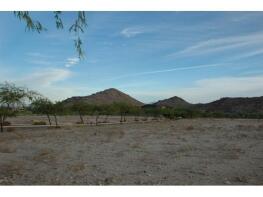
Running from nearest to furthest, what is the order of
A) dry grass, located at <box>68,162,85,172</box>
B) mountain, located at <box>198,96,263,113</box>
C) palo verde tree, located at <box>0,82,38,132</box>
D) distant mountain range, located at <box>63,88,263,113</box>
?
dry grass, located at <box>68,162,85,172</box> → palo verde tree, located at <box>0,82,38,132</box> → distant mountain range, located at <box>63,88,263,113</box> → mountain, located at <box>198,96,263,113</box>

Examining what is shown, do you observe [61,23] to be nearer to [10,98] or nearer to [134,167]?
[134,167]

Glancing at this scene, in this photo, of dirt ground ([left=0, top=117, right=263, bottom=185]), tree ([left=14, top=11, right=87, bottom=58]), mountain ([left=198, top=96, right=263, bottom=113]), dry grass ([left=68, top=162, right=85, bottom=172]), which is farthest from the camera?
mountain ([left=198, top=96, right=263, bottom=113])

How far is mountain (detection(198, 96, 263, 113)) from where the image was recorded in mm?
39875

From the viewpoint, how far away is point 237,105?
4362 centimetres

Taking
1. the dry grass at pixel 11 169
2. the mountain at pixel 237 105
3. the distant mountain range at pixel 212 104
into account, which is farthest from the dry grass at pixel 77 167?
the mountain at pixel 237 105

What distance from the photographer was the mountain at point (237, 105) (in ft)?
131

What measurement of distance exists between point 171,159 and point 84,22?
4528mm

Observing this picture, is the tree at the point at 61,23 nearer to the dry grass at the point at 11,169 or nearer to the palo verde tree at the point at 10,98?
the dry grass at the point at 11,169

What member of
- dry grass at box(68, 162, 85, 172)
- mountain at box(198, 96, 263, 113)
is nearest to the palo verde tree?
dry grass at box(68, 162, 85, 172)

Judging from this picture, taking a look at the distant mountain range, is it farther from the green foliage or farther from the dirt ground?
the dirt ground
